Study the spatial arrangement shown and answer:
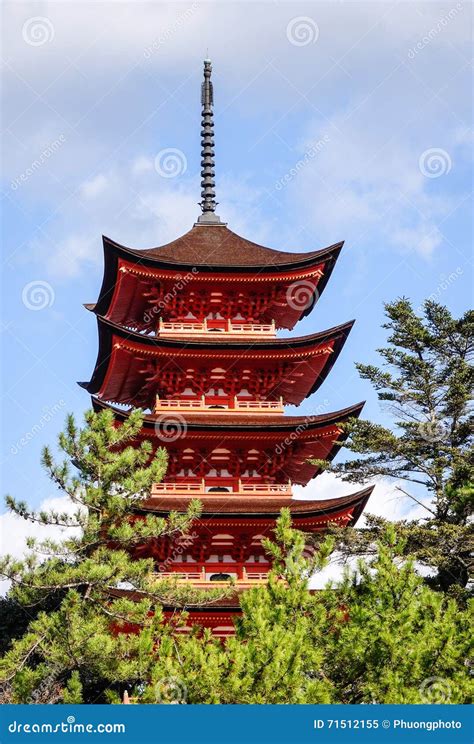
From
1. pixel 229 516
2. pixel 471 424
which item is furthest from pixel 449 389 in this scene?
pixel 229 516

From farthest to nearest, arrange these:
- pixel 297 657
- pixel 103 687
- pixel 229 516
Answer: pixel 229 516, pixel 103 687, pixel 297 657

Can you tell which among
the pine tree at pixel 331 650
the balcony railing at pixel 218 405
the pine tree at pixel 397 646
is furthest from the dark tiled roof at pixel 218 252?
the pine tree at pixel 397 646

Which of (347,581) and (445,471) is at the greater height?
(445,471)

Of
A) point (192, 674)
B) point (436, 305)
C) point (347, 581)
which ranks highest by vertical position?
point (436, 305)

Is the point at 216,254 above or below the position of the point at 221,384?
above

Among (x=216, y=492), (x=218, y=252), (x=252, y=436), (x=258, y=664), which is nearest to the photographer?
(x=258, y=664)

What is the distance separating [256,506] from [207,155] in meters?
14.6

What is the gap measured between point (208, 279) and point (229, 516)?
7.86 m

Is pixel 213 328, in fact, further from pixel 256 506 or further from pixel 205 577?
pixel 205 577

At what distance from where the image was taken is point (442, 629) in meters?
21.1

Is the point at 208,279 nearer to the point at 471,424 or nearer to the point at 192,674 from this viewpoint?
the point at 471,424

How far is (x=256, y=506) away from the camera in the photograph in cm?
3066

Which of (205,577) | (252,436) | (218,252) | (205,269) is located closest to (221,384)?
(252,436)

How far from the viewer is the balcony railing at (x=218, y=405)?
32.7 metres
